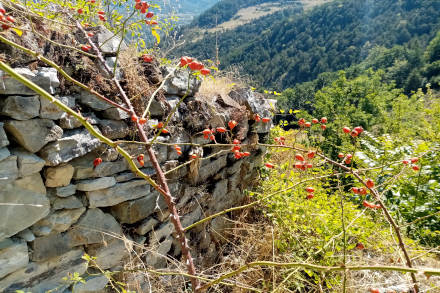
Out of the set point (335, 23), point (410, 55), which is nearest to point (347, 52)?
point (335, 23)

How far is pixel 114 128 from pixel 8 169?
76 cm

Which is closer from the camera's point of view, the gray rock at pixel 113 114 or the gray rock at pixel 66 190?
the gray rock at pixel 66 190

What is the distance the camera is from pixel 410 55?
48531mm

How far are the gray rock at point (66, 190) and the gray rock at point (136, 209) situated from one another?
446 mm

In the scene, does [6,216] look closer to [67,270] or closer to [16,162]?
[16,162]

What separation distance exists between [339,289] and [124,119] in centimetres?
228

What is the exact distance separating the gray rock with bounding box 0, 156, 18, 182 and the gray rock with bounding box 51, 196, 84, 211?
34 cm

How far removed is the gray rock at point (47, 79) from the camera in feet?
5.90

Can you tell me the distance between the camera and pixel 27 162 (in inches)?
69.6

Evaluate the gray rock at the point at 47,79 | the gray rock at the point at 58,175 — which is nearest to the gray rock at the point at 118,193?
the gray rock at the point at 58,175

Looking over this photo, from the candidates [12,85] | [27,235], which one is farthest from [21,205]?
[12,85]

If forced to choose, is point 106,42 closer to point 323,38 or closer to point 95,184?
point 95,184

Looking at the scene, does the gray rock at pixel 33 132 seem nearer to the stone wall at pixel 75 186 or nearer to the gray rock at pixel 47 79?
the stone wall at pixel 75 186

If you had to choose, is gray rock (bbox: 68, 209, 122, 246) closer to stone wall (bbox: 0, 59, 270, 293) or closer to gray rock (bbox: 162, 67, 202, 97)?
stone wall (bbox: 0, 59, 270, 293)
